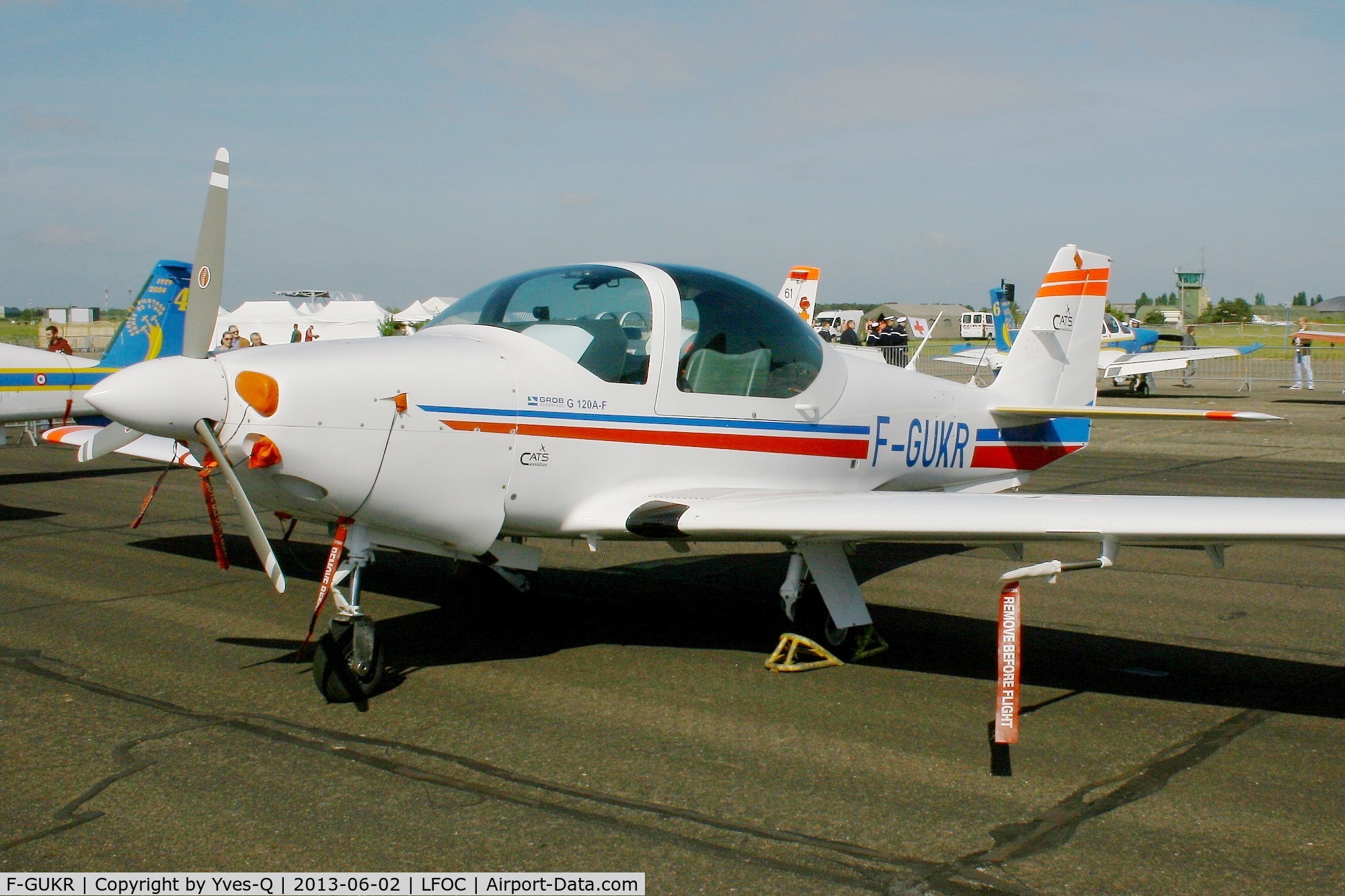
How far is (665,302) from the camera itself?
19.7ft

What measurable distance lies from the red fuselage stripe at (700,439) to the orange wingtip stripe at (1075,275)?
2523mm

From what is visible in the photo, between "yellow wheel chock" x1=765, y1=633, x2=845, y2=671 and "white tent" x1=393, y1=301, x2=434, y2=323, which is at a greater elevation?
"white tent" x1=393, y1=301, x2=434, y2=323

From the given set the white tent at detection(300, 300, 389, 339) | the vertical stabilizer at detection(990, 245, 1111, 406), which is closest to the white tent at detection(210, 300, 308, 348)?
the white tent at detection(300, 300, 389, 339)

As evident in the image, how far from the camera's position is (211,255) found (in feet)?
17.3

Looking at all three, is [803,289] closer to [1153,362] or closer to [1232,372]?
[1153,362]

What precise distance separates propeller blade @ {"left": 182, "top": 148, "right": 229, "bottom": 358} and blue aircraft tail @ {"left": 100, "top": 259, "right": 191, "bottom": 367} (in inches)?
359

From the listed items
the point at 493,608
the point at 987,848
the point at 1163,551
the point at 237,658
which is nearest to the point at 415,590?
the point at 493,608

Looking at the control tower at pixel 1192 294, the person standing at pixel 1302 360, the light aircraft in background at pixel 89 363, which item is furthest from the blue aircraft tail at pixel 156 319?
the control tower at pixel 1192 294

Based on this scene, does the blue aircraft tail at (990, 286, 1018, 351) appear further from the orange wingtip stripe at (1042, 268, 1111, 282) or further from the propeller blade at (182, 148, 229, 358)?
the propeller blade at (182, 148, 229, 358)

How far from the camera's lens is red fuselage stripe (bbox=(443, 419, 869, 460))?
552 cm

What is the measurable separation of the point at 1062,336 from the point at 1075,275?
18.3 inches

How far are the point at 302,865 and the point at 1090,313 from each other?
276 inches

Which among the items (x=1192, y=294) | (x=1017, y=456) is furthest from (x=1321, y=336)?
(x=1192, y=294)

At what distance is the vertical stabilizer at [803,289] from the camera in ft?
76.8
